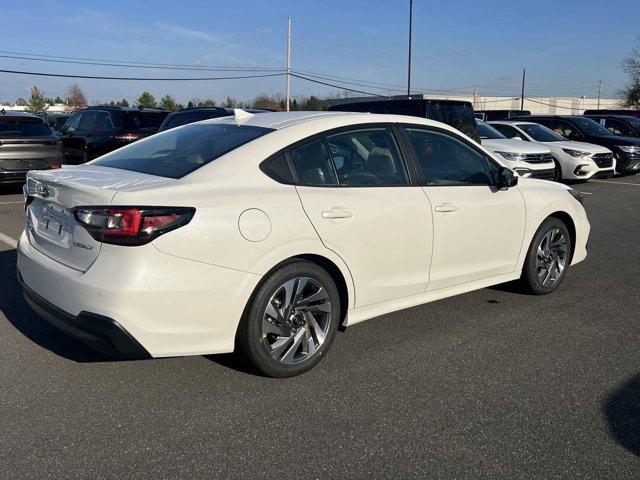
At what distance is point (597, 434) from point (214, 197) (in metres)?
2.33

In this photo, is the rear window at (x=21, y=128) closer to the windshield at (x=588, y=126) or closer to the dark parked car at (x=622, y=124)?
the windshield at (x=588, y=126)

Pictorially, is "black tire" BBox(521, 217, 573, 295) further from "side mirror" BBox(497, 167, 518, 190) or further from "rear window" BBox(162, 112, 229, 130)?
"rear window" BBox(162, 112, 229, 130)

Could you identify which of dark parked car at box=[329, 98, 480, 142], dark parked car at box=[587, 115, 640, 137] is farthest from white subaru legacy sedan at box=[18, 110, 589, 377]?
dark parked car at box=[587, 115, 640, 137]

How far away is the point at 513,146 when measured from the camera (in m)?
13.4

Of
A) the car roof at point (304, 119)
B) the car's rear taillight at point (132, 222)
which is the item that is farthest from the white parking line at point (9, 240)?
the car's rear taillight at point (132, 222)

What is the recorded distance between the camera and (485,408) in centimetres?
334

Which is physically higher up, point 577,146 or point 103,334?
point 577,146

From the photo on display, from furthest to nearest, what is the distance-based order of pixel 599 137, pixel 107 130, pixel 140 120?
pixel 599 137 < pixel 140 120 < pixel 107 130

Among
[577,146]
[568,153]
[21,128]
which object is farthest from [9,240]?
[577,146]

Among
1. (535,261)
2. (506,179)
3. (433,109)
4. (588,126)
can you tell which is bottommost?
(535,261)

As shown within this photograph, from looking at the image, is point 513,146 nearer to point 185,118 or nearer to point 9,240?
point 185,118

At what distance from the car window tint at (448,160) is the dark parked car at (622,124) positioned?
56.4 feet

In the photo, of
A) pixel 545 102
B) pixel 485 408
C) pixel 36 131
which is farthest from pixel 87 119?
pixel 545 102

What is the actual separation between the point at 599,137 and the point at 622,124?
4020 mm
